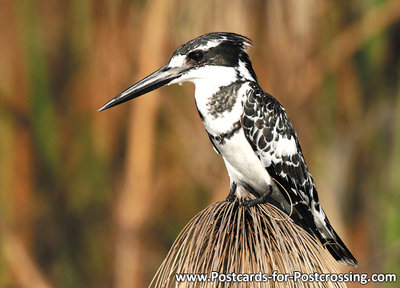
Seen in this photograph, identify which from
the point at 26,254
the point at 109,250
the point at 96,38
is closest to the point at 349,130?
the point at 96,38

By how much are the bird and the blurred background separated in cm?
101

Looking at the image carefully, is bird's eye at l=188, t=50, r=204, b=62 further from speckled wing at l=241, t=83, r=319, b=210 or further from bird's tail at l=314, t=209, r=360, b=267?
bird's tail at l=314, t=209, r=360, b=267

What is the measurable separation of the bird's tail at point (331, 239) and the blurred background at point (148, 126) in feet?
A: 3.29

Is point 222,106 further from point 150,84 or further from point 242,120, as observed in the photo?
point 150,84

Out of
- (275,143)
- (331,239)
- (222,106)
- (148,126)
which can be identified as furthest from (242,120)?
(148,126)

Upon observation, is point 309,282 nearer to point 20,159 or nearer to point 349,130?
point 349,130

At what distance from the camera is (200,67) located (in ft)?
7.79

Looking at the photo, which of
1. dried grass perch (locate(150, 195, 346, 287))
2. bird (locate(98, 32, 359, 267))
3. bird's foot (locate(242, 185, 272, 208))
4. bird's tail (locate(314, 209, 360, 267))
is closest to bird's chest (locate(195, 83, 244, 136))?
bird (locate(98, 32, 359, 267))

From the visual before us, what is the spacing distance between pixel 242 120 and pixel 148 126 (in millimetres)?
1468

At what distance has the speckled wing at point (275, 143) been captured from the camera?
2.36m

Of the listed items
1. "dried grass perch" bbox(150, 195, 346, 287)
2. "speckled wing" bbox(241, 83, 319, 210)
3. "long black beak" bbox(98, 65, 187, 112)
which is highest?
"long black beak" bbox(98, 65, 187, 112)

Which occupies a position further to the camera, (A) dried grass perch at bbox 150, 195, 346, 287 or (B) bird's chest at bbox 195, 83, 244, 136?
(B) bird's chest at bbox 195, 83, 244, 136

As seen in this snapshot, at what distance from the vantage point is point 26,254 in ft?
13.8

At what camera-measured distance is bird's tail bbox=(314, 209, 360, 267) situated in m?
2.42
